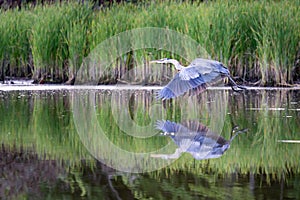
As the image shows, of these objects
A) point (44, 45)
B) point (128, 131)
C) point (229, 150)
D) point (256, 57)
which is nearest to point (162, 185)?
point (229, 150)

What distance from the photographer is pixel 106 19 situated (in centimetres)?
1399

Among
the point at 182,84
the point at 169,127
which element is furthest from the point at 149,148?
the point at 182,84

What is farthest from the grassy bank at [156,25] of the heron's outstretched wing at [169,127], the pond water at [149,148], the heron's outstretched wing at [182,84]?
the heron's outstretched wing at [169,127]

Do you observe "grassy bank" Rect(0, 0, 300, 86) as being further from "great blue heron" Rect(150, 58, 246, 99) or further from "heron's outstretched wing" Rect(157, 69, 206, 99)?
"heron's outstretched wing" Rect(157, 69, 206, 99)

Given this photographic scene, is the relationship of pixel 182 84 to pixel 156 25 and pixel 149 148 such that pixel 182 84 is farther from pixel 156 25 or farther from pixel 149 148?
pixel 156 25

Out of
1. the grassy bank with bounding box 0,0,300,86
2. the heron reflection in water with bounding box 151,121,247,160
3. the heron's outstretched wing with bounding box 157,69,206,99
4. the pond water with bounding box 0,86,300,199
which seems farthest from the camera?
the grassy bank with bounding box 0,0,300,86

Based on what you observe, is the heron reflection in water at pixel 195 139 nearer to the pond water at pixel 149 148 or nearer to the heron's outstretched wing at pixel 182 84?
the pond water at pixel 149 148

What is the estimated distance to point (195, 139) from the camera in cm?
666

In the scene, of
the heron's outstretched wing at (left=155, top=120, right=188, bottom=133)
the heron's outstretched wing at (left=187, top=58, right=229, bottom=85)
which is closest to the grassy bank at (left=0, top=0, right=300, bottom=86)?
the heron's outstretched wing at (left=187, top=58, right=229, bottom=85)

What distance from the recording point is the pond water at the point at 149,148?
4.54 m

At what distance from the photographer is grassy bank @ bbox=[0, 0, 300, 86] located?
41.6 ft

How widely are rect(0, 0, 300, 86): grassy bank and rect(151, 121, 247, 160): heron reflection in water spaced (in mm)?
4987

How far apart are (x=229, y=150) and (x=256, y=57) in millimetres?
7089

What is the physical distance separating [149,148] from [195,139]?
56cm
